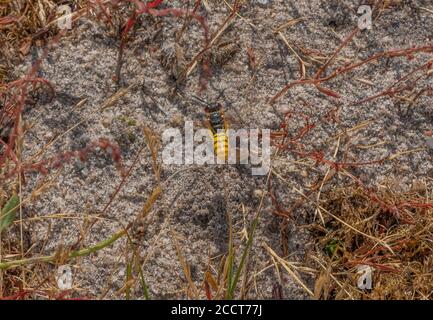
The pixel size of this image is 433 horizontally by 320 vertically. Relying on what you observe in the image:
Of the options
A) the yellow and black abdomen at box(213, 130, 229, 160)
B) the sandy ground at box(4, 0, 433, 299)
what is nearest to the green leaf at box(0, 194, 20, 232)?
the sandy ground at box(4, 0, 433, 299)

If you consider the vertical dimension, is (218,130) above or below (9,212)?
above

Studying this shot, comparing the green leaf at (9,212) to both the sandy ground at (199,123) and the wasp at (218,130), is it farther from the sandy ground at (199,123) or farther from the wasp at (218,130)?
the wasp at (218,130)

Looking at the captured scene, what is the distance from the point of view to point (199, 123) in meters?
2.10

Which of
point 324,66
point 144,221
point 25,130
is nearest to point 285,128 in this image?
point 324,66

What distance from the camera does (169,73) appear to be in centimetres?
213

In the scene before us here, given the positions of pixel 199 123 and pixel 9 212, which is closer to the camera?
pixel 9 212

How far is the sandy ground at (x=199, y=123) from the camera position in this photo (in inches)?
79.7

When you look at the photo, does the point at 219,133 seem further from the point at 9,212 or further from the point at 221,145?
the point at 9,212

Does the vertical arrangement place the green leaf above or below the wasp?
below

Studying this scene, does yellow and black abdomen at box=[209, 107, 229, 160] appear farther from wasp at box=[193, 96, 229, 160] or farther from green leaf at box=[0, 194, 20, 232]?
green leaf at box=[0, 194, 20, 232]

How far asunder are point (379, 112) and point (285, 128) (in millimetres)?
343

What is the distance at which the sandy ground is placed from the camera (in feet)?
6.64

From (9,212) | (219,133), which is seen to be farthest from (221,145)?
(9,212)

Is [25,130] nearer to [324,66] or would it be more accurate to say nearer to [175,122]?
[175,122]
